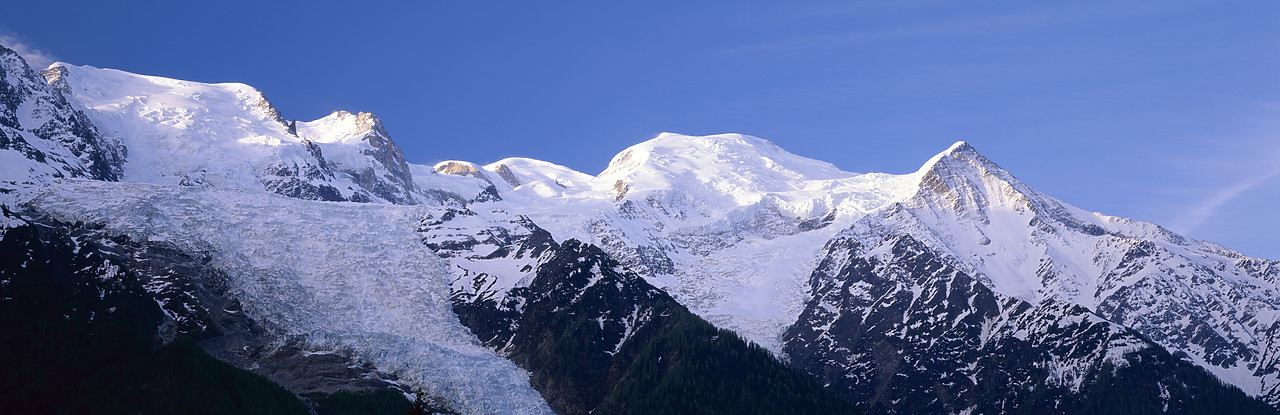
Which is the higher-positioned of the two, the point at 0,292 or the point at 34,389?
the point at 0,292

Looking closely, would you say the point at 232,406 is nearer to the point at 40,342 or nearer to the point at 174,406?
the point at 174,406

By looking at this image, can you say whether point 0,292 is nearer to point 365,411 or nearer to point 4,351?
point 4,351

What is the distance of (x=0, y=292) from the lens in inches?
7815

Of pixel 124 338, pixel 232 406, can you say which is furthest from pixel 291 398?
pixel 124 338

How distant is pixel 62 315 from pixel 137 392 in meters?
22.6

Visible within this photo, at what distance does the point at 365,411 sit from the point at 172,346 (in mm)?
32406

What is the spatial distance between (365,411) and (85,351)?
42711 mm

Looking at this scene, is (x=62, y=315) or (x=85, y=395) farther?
(x=62, y=315)

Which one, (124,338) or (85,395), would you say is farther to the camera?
(124,338)

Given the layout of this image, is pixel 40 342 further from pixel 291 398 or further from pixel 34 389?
pixel 291 398

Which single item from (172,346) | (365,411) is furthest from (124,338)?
(365,411)

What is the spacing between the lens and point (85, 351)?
192 m

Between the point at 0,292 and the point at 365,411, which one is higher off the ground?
the point at 0,292

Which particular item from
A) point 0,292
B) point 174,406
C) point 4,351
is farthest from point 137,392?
point 0,292
